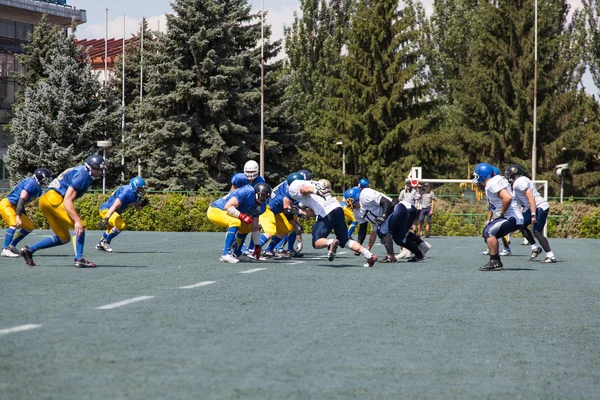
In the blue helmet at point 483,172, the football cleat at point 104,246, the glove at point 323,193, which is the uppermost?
the blue helmet at point 483,172

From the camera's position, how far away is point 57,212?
1427 cm

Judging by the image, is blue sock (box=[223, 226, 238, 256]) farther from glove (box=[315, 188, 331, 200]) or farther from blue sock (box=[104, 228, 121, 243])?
blue sock (box=[104, 228, 121, 243])

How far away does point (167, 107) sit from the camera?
155 feet

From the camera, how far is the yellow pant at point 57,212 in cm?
1419

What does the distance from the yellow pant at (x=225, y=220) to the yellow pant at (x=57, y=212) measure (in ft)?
9.29

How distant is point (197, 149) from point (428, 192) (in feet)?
61.8

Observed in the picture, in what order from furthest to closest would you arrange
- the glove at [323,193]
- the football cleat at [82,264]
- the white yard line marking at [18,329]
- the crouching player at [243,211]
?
1. the crouching player at [243,211]
2. the glove at [323,193]
3. the football cleat at [82,264]
4. the white yard line marking at [18,329]

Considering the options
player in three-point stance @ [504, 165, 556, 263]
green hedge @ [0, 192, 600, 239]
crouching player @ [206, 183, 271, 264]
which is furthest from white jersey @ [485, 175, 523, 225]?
green hedge @ [0, 192, 600, 239]

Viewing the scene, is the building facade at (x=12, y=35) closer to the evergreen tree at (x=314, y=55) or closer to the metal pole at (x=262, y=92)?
the evergreen tree at (x=314, y=55)

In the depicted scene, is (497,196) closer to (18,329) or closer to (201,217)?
(18,329)

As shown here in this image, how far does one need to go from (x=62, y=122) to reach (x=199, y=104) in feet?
23.3

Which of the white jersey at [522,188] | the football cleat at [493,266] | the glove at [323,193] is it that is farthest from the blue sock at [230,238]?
the white jersey at [522,188]

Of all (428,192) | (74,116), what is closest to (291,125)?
(74,116)

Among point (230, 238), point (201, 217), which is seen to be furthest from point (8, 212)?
point (201, 217)
